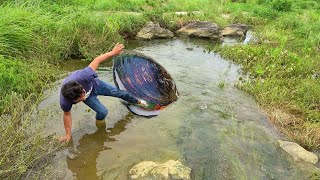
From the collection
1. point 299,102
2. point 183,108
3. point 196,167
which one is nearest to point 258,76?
point 299,102

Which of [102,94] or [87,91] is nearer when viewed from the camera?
[87,91]

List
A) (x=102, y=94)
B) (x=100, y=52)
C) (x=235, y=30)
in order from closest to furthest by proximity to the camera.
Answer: (x=102, y=94)
(x=100, y=52)
(x=235, y=30)

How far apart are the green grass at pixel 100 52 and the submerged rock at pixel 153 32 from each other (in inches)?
10.2

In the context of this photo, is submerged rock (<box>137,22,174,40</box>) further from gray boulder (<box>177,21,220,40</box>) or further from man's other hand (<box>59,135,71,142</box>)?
man's other hand (<box>59,135,71,142</box>)

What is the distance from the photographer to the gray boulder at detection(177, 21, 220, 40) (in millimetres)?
12031

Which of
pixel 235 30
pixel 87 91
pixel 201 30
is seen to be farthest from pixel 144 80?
pixel 235 30

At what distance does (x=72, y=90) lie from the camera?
162 inches

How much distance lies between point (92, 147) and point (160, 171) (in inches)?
47.6

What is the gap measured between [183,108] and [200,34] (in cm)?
667

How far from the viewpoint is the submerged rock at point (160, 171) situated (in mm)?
3791

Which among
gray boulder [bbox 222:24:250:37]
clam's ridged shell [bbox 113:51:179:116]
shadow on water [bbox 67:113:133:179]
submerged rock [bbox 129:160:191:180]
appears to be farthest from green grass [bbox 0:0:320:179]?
clam's ridged shell [bbox 113:51:179:116]

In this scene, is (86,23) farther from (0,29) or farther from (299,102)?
(299,102)

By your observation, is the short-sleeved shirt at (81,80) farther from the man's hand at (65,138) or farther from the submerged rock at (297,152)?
the submerged rock at (297,152)

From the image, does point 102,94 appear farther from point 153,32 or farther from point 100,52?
point 153,32
